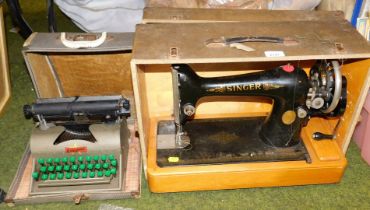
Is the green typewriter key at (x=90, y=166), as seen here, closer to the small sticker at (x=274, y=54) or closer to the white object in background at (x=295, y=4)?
the small sticker at (x=274, y=54)

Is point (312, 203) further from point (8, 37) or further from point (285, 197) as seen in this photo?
point (8, 37)

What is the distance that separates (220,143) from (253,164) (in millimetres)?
144

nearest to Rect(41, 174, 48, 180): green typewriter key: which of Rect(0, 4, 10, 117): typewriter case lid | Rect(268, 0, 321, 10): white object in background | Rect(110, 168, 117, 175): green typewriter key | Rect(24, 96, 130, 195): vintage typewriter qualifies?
Rect(24, 96, 130, 195): vintage typewriter

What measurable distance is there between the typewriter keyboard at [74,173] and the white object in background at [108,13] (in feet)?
2.40

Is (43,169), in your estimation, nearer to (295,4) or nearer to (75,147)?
(75,147)

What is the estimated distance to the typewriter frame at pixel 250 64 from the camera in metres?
1.08

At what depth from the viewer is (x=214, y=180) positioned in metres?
1.26

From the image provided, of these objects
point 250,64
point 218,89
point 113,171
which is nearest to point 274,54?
point 218,89

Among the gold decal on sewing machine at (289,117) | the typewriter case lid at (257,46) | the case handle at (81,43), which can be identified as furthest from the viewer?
the case handle at (81,43)

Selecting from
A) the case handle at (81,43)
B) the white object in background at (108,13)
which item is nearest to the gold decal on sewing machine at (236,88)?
the case handle at (81,43)

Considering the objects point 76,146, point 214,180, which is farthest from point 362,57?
point 76,146

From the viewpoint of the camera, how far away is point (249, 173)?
1245mm

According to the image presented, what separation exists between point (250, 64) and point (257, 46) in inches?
12.7

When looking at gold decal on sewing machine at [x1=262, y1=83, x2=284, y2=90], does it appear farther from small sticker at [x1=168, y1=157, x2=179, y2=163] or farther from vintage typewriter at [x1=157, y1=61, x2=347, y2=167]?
small sticker at [x1=168, y1=157, x2=179, y2=163]
